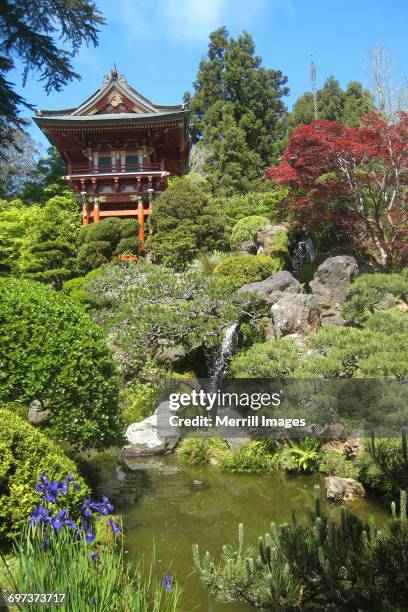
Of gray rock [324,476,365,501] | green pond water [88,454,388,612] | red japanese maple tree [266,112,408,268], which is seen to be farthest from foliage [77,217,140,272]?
gray rock [324,476,365,501]

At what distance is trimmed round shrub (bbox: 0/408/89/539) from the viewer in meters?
3.55

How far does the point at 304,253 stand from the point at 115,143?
9.97 meters

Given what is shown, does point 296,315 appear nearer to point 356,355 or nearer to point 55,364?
point 356,355

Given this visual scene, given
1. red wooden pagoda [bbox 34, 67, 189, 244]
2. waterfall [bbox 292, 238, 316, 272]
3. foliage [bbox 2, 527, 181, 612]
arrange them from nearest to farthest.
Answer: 1. foliage [bbox 2, 527, 181, 612]
2. waterfall [bbox 292, 238, 316, 272]
3. red wooden pagoda [bbox 34, 67, 189, 244]

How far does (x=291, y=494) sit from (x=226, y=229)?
10.7 metres

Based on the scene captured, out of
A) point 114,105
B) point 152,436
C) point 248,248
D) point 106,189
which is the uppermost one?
point 114,105

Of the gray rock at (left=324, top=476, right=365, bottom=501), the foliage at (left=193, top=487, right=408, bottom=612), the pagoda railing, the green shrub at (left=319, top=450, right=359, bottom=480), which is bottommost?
the gray rock at (left=324, top=476, right=365, bottom=501)

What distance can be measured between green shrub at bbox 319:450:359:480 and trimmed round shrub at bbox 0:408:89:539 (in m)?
3.55

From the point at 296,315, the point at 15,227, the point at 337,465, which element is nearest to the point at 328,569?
the point at 337,465

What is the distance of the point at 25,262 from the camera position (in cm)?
1548

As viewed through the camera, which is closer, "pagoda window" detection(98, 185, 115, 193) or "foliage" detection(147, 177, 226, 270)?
"foliage" detection(147, 177, 226, 270)

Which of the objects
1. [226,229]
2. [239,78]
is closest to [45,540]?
→ [226,229]

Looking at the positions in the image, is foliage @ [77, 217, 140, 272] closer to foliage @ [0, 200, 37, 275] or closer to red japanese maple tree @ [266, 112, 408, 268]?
foliage @ [0, 200, 37, 275]

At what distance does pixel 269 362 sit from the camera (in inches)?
260
